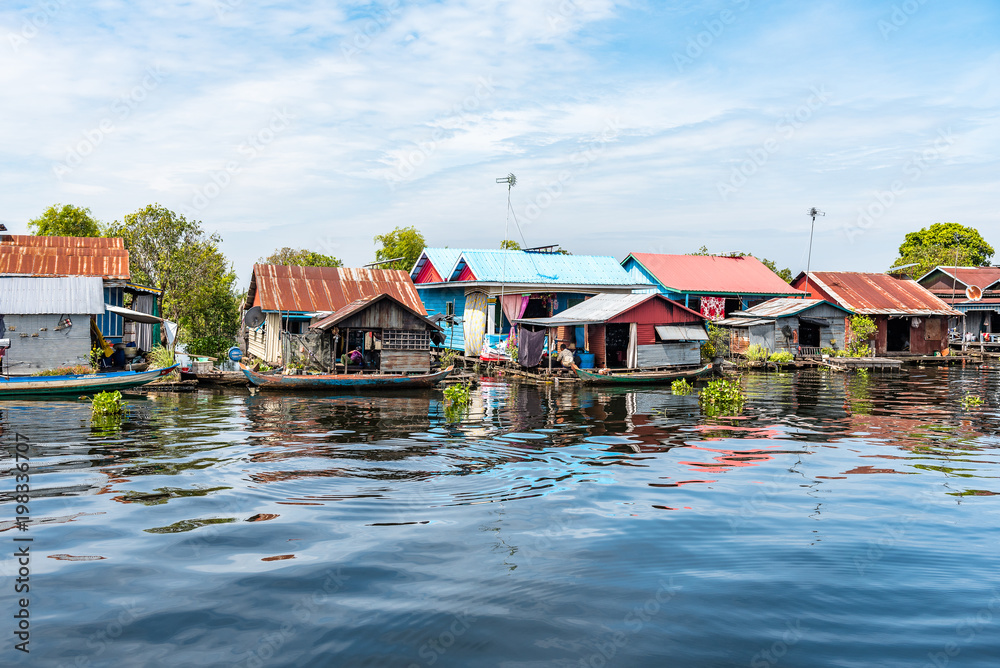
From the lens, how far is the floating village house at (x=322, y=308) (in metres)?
25.2

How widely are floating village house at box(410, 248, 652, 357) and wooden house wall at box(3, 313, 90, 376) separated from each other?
13.4m

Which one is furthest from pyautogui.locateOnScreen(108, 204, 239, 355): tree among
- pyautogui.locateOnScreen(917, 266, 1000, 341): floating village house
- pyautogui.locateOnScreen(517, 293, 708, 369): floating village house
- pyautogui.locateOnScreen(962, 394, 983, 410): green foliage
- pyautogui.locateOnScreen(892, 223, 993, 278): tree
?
pyautogui.locateOnScreen(892, 223, 993, 278): tree

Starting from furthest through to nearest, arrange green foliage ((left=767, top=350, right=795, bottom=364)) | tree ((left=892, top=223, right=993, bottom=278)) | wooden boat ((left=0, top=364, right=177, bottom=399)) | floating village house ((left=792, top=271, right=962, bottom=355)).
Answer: tree ((left=892, top=223, right=993, bottom=278))
floating village house ((left=792, top=271, right=962, bottom=355))
green foliage ((left=767, top=350, right=795, bottom=364))
wooden boat ((left=0, top=364, right=177, bottom=399))

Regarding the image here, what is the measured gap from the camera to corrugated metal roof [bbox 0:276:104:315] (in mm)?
21719

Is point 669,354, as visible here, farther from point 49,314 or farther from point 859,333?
point 49,314

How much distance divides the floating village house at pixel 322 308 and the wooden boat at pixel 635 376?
6.26 m

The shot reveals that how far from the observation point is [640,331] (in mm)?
28719

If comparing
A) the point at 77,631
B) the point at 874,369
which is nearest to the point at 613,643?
the point at 77,631

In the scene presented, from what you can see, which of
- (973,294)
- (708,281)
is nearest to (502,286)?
(708,281)

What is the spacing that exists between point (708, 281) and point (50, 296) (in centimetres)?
3211

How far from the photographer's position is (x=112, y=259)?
29.1 m

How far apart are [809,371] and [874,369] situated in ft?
12.9

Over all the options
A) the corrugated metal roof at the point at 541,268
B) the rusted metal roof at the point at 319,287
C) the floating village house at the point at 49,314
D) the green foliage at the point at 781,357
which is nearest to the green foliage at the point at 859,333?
the green foliage at the point at 781,357

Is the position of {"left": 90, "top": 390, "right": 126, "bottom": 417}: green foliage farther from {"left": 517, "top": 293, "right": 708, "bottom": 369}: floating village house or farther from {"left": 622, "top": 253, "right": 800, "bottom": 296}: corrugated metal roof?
{"left": 622, "top": 253, "right": 800, "bottom": 296}: corrugated metal roof
